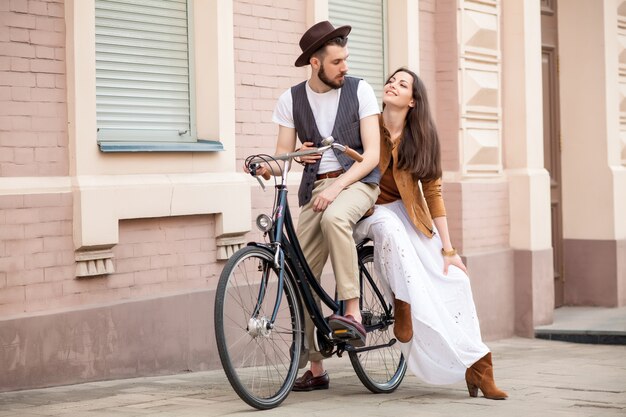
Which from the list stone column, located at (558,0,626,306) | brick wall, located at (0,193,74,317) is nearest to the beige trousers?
brick wall, located at (0,193,74,317)

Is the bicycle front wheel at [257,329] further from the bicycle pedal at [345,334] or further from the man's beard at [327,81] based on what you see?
the man's beard at [327,81]

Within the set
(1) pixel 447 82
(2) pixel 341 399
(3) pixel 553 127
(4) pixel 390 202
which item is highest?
(1) pixel 447 82

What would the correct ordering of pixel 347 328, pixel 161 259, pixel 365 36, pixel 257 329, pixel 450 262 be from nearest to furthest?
pixel 257 329 → pixel 347 328 → pixel 450 262 → pixel 161 259 → pixel 365 36

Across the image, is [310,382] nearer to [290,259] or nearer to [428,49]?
[290,259]

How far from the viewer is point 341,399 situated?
7188 millimetres

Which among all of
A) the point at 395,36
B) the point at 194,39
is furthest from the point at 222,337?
the point at 395,36

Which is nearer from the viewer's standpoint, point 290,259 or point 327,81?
point 290,259

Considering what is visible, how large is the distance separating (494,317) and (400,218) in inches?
180

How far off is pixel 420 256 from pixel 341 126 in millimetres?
910

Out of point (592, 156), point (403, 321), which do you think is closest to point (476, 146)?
point (592, 156)

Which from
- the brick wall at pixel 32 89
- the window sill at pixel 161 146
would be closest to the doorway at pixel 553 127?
the window sill at pixel 161 146

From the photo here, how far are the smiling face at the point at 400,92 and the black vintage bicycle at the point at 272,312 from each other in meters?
0.55

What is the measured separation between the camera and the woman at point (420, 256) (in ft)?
23.8

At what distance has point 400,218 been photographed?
7484 millimetres
